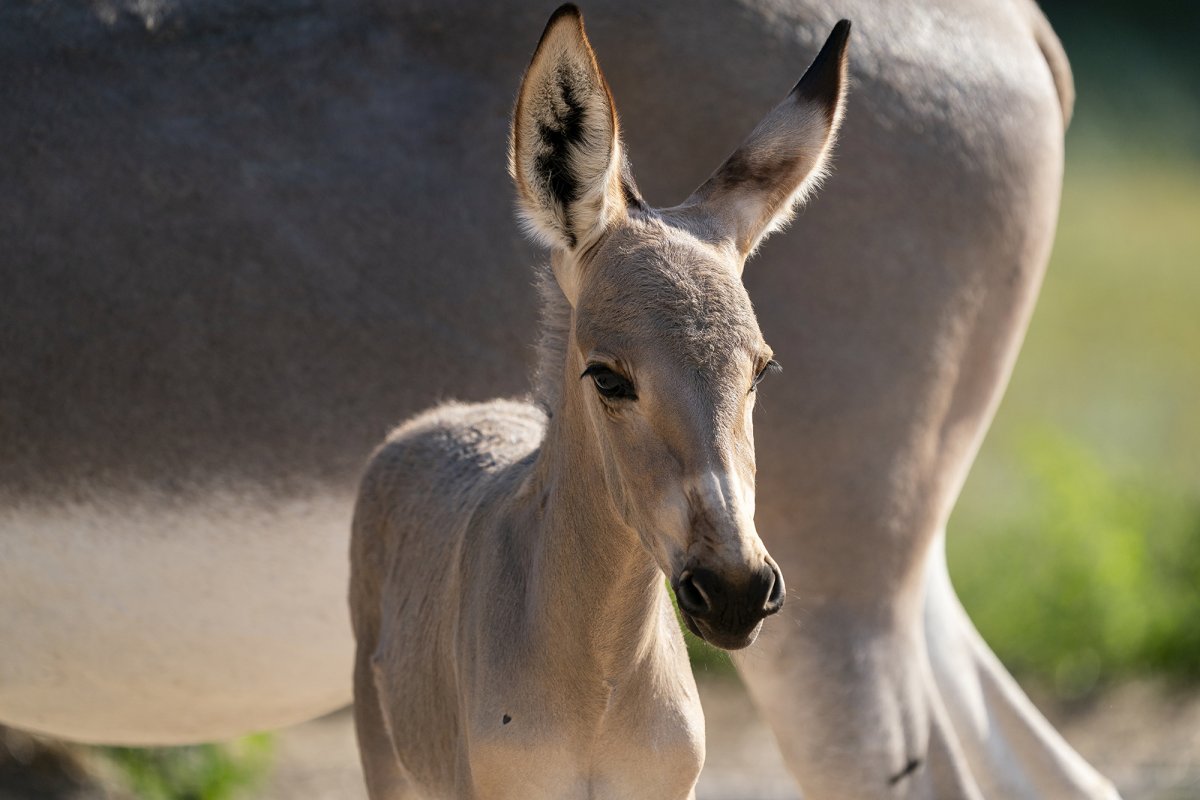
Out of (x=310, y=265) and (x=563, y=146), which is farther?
(x=310, y=265)

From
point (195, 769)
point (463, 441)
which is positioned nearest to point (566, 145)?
point (463, 441)

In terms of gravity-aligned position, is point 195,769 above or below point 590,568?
below

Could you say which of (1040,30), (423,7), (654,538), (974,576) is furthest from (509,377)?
(974,576)

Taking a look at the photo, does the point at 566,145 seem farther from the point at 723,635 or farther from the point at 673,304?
the point at 723,635

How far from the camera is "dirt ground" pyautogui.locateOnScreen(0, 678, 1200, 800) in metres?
5.93

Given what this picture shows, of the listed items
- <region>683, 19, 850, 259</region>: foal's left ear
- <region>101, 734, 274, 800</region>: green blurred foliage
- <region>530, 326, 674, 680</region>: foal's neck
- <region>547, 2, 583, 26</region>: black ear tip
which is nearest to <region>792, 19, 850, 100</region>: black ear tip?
<region>683, 19, 850, 259</region>: foal's left ear

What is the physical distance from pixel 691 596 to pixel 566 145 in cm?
84

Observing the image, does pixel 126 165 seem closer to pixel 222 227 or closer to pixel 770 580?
pixel 222 227

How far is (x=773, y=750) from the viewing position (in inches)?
266

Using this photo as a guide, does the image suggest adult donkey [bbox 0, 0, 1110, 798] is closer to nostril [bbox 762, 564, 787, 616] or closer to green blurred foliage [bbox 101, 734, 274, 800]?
nostril [bbox 762, 564, 787, 616]

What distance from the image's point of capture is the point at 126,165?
3.65 metres

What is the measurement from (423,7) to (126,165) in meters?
0.88

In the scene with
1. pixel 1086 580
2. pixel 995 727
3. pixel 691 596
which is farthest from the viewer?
pixel 1086 580

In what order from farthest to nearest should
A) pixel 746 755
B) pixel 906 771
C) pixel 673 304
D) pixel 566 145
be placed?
1. pixel 746 755
2. pixel 906 771
3. pixel 566 145
4. pixel 673 304
